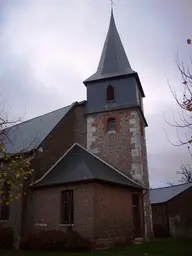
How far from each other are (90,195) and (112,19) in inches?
659

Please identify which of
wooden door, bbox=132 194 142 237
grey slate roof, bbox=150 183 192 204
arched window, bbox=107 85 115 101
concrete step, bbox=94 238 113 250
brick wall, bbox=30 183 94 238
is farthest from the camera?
grey slate roof, bbox=150 183 192 204

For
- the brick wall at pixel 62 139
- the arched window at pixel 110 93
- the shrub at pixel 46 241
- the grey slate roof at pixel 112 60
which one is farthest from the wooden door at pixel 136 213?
the grey slate roof at pixel 112 60

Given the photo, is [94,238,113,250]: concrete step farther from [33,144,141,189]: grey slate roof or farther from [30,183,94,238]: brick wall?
[33,144,141,189]: grey slate roof

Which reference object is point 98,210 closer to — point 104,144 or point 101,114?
point 104,144

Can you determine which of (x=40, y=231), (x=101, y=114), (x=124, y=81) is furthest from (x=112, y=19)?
(x=40, y=231)

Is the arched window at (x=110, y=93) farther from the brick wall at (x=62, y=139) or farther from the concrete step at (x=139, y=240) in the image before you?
the concrete step at (x=139, y=240)

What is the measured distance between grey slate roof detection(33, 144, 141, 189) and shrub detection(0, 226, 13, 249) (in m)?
2.64

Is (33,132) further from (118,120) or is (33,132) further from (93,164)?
(118,120)

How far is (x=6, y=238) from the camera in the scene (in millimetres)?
14328

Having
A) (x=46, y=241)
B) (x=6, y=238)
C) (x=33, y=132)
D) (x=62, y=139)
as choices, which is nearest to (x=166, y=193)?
(x=62, y=139)

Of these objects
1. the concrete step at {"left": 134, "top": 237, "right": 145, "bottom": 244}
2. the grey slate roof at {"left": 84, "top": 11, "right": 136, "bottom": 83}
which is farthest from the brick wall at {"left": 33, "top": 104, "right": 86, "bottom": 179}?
the concrete step at {"left": 134, "top": 237, "right": 145, "bottom": 244}

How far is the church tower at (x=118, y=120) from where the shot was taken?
17.1 metres

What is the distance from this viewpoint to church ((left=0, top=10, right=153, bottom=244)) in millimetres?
13875

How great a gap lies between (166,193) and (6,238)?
21.4m
